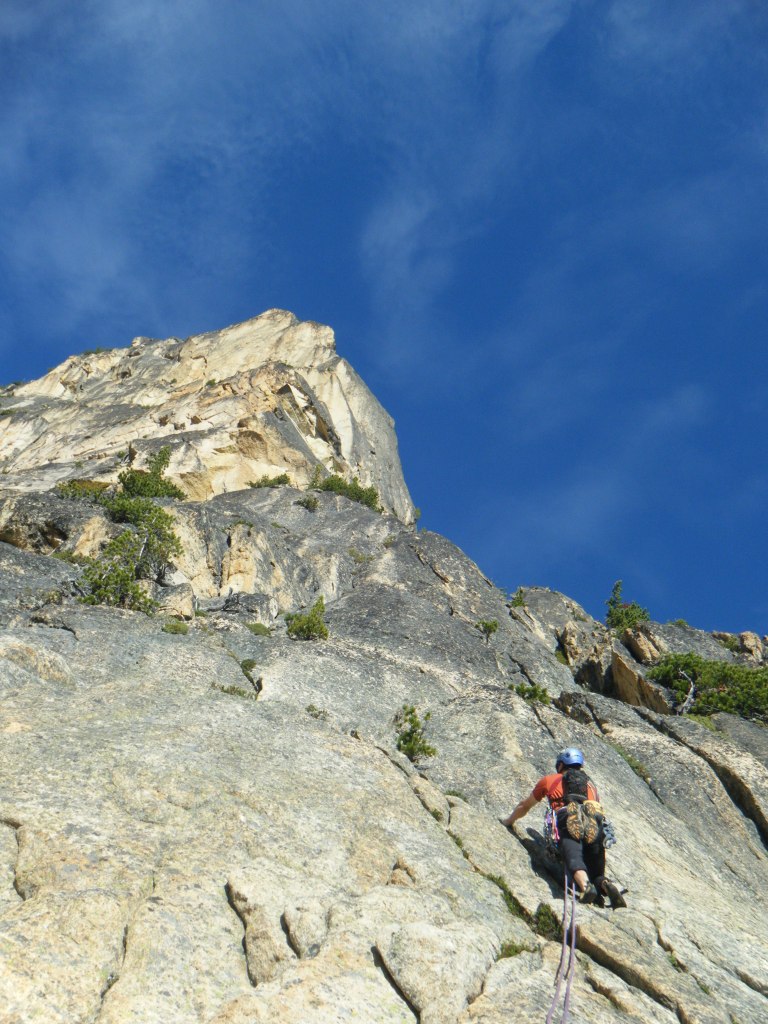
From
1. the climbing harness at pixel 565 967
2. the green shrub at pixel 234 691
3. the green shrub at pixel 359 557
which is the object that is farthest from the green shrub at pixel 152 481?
the climbing harness at pixel 565 967

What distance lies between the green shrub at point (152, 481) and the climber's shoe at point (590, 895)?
39805 millimetres

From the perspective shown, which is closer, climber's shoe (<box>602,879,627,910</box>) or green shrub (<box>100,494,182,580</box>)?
climber's shoe (<box>602,879,627,910</box>)

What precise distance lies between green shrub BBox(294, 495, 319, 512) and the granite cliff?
9553 mm

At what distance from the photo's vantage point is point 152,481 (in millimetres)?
51656

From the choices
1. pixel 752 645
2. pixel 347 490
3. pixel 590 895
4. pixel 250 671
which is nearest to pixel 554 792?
pixel 590 895

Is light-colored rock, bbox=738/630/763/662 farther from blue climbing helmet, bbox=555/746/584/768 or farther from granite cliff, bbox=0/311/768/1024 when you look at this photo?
blue climbing helmet, bbox=555/746/584/768

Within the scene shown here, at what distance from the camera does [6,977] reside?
311 inches

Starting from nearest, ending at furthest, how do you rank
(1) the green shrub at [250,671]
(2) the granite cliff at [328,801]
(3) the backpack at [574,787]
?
(2) the granite cliff at [328,801] → (3) the backpack at [574,787] → (1) the green shrub at [250,671]

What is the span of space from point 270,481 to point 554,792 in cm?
4868

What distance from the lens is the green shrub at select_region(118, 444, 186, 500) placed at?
50.1 meters

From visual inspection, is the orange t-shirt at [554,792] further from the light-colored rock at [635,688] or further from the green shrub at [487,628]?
the green shrub at [487,628]

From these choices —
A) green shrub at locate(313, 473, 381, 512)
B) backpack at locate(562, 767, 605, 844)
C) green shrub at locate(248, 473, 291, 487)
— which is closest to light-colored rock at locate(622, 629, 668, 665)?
green shrub at locate(313, 473, 381, 512)

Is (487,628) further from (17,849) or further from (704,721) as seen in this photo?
(17,849)

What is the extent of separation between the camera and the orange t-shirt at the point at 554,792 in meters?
14.3
